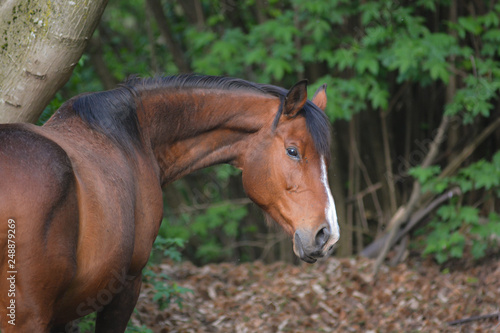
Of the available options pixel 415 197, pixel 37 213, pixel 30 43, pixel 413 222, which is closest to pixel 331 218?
pixel 37 213

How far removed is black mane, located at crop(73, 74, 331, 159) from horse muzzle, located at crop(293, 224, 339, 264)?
1.47 feet

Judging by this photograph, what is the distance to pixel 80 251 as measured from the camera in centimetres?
246

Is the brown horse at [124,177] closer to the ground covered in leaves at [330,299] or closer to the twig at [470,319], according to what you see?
the ground covered in leaves at [330,299]

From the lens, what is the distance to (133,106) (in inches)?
125

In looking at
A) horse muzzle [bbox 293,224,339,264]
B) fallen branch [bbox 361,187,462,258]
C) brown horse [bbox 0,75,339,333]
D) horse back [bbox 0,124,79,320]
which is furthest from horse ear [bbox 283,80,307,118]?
fallen branch [bbox 361,187,462,258]

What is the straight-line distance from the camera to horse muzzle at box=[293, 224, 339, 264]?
2.99 m

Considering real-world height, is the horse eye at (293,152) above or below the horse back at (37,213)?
above

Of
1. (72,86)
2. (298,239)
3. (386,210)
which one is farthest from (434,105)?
(298,239)

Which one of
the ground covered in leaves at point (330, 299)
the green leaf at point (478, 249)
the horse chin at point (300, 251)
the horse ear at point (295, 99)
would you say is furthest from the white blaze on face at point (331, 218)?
the green leaf at point (478, 249)

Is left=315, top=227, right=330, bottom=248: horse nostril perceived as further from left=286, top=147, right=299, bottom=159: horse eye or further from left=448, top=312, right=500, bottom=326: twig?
left=448, top=312, right=500, bottom=326: twig

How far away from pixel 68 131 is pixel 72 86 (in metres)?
4.91

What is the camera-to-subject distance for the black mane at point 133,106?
9.71 feet

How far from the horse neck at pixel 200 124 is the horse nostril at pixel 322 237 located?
70 cm

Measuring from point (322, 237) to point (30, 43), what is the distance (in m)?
2.01
